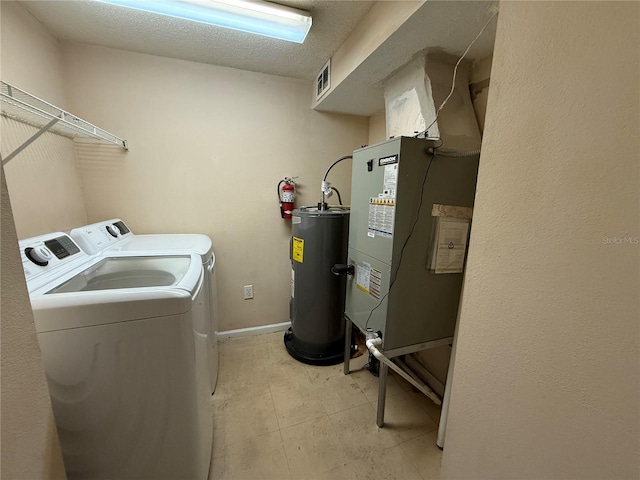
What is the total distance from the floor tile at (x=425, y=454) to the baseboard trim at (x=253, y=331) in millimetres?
1387

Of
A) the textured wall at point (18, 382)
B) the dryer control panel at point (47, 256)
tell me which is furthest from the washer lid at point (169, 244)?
the textured wall at point (18, 382)

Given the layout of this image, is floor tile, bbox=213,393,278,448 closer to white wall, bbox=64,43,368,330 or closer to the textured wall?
white wall, bbox=64,43,368,330

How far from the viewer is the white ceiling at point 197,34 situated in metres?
1.30

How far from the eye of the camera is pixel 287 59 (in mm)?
1772

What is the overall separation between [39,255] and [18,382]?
74 cm

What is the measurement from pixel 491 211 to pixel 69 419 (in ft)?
4.63

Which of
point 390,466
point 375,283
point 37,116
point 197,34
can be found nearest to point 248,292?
point 375,283

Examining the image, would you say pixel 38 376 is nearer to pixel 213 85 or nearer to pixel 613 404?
pixel 613 404

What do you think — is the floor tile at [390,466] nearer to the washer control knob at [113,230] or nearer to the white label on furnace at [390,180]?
the white label on furnace at [390,180]

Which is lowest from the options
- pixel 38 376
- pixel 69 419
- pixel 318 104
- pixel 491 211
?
pixel 69 419

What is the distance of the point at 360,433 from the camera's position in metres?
1.42

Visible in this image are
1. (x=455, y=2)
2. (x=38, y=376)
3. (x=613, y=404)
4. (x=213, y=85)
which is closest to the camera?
(x=613, y=404)

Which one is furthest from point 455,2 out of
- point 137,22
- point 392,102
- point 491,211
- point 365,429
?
point 365,429

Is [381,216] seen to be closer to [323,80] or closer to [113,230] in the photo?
[323,80]
